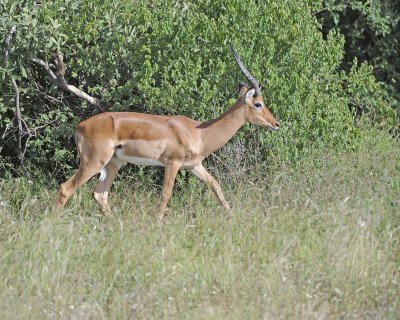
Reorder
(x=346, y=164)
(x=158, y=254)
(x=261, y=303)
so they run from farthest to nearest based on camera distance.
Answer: (x=346, y=164) → (x=158, y=254) → (x=261, y=303)

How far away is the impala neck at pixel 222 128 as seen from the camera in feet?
27.5

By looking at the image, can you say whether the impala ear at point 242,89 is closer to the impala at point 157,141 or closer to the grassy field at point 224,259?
the impala at point 157,141

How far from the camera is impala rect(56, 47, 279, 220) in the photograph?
26.8ft

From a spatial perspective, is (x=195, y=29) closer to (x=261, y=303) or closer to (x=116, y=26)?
(x=116, y=26)

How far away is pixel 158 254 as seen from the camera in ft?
20.2

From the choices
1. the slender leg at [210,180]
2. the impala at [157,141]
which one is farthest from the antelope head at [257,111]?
the slender leg at [210,180]

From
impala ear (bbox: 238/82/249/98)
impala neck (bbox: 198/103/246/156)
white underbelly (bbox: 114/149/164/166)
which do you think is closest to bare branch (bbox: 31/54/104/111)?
white underbelly (bbox: 114/149/164/166)

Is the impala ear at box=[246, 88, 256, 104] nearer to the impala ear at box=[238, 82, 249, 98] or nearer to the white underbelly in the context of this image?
the impala ear at box=[238, 82, 249, 98]

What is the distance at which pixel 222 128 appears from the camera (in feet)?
27.7

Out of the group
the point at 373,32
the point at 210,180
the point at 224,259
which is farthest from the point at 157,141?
the point at 373,32

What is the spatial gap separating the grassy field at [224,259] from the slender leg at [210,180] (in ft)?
0.32

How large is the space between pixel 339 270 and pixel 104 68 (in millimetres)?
3954

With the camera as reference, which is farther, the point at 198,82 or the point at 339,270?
the point at 198,82

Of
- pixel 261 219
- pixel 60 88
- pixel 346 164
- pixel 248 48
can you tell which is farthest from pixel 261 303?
pixel 60 88
